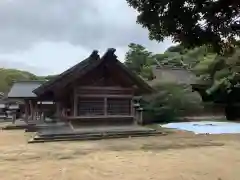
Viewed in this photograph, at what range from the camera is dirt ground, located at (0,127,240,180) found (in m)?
7.41

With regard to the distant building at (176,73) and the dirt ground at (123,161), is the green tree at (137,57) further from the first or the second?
the dirt ground at (123,161)

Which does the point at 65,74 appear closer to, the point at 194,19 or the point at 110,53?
the point at 110,53

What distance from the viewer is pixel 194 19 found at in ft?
17.2

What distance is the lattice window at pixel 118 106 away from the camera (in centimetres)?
1877

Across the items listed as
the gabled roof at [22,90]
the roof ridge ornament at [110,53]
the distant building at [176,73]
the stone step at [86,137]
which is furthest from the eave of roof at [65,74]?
the distant building at [176,73]

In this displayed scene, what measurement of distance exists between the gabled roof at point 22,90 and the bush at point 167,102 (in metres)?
8.78

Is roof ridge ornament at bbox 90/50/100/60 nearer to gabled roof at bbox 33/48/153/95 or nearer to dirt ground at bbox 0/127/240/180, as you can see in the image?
gabled roof at bbox 33/48/153/95

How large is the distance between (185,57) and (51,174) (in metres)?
41.8

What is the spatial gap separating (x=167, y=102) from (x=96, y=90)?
904cm

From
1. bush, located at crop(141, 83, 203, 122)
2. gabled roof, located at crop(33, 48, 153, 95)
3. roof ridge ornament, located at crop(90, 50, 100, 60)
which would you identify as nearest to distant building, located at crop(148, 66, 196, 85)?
bush, located at crop(141, 83, 203, 122)

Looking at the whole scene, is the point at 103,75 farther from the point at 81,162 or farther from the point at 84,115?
the point at 81,162

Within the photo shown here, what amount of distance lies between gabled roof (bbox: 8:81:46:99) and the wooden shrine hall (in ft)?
18.4

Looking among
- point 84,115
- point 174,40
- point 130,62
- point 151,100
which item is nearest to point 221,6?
point 174,40

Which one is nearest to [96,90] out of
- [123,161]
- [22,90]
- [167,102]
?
[167,102]
